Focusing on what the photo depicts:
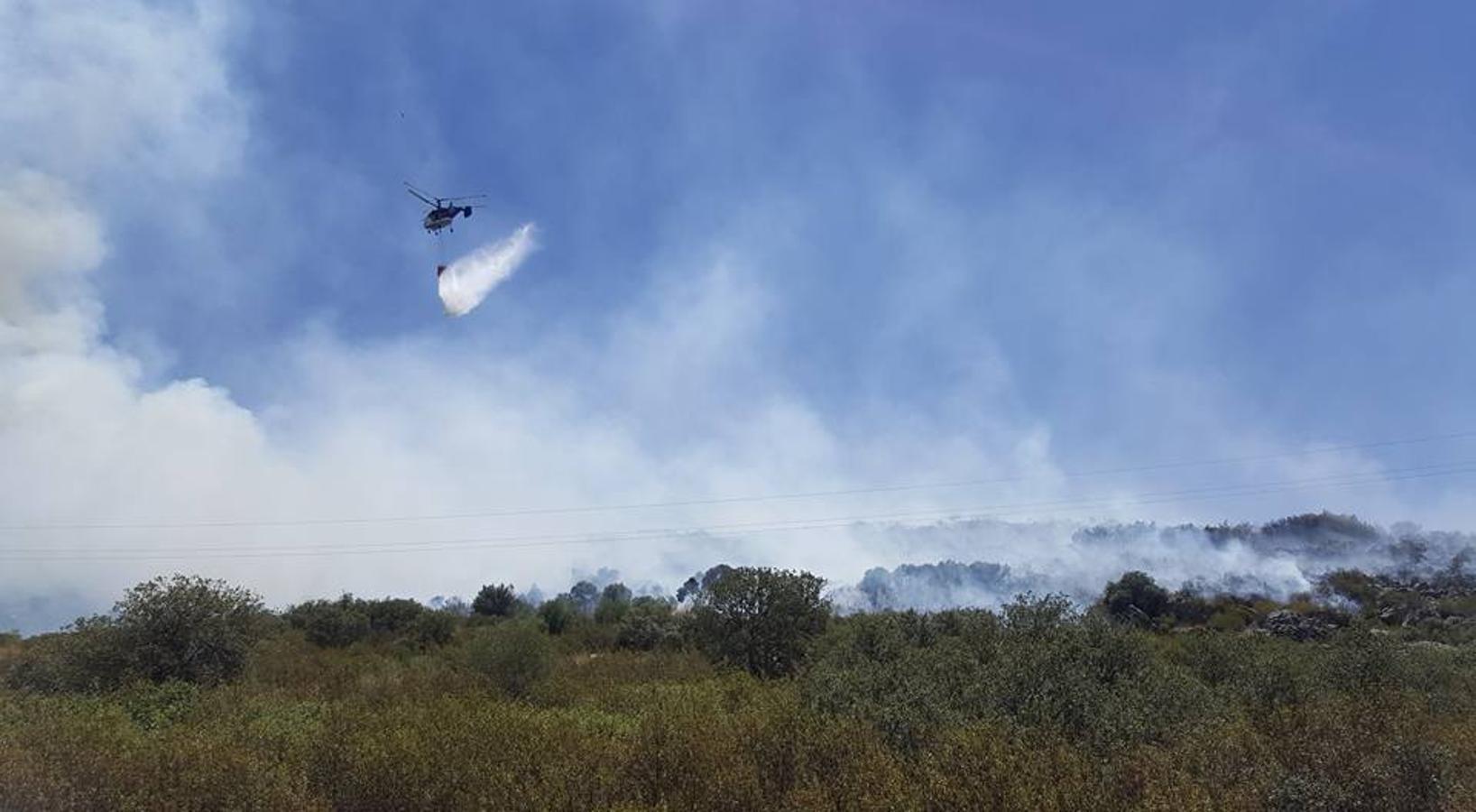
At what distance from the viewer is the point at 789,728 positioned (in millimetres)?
11625

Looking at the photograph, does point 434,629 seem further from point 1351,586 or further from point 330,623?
point 1351,586

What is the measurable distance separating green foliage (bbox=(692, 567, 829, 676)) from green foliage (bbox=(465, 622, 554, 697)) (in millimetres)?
6934

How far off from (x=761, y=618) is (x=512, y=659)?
1008 cm

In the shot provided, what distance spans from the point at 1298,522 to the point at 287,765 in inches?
8682

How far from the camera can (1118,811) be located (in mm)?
8164

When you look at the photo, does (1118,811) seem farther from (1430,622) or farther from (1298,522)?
(1298,522)

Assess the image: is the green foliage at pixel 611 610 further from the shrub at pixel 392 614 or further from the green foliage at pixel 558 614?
the shrub at pixel 392 614

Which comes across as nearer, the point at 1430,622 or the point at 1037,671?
Result: the point at 1037,671

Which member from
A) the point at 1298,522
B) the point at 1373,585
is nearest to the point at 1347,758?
the point at 1373,585

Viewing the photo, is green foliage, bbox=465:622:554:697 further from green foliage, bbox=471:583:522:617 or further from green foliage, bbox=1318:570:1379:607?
green foliage, bbox=1318:570:1379:607

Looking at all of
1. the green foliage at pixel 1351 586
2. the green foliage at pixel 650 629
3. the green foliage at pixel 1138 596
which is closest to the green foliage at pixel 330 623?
the green foliage at pixel 650 629

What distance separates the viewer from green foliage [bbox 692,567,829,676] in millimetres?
32656

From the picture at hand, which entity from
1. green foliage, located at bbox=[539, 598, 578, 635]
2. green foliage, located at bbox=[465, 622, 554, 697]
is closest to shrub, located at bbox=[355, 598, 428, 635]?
green foliage, located at bbox=[539, 598, 578, 635]

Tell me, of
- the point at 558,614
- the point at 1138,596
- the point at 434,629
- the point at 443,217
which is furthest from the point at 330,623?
the point at 1138,596
